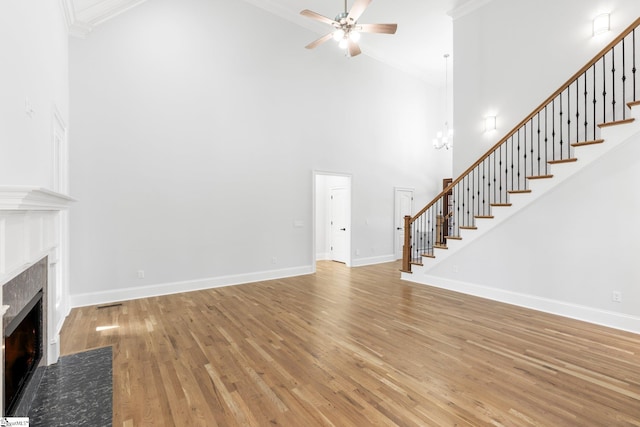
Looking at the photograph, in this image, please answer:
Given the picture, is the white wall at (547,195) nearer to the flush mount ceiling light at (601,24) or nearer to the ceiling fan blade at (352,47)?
the flush mount ceiling light at (601,24)

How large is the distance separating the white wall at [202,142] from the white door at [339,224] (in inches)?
18.9

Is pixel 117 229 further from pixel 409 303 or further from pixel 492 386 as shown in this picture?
pixel 492 386

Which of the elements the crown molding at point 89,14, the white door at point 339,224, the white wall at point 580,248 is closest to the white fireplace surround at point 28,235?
the crown molding at point 89,14

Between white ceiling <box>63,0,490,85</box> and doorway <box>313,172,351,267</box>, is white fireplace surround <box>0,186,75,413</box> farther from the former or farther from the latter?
doorway <box>313,172,351,267</box>

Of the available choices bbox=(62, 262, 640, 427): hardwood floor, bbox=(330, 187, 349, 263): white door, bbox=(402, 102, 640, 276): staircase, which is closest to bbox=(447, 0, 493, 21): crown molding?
bbox=(402, 102, 640, 276): staircase

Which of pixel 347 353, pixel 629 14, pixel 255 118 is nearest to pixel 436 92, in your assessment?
pixel 629 14

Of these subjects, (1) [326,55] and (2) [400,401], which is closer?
(2) [400,401]

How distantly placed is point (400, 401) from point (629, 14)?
616 cm

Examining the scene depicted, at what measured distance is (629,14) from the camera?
4.48m

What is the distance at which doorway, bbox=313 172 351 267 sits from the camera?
7.78 meters

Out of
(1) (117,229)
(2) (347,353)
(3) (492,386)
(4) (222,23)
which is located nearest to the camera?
(3) (492,386)

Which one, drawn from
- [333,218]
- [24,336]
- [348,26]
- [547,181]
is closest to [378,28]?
[348,26]

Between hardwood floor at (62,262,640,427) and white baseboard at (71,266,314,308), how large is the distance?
0.25 metres

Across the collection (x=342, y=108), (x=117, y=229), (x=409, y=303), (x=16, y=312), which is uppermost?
(x=342, y=108)
